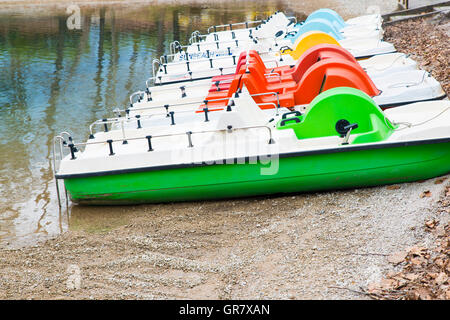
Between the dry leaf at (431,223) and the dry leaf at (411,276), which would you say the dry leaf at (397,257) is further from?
the dry leaf at (431,223)

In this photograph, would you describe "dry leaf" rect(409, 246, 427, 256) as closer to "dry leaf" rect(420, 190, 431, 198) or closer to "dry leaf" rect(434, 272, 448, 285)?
"dry leaf" rect(434, 272, 448, 285)

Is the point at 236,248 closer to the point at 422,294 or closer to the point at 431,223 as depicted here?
the point at 431,223

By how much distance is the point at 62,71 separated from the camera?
784 inches

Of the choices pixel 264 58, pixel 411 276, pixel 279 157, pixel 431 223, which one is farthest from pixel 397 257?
pixel 264 58

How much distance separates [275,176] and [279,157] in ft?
1.09

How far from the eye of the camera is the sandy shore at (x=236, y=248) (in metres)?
5.83

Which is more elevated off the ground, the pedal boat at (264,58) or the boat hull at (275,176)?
the pedal boat at (264,58)

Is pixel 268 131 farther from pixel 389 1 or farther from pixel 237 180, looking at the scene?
pixel 389 1

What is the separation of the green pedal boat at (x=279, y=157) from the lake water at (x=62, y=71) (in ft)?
2.71

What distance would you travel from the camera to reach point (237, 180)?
8078 millimetres

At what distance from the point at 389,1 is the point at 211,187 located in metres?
26.1

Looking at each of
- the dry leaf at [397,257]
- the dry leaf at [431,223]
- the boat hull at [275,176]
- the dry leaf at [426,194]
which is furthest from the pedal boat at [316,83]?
the dry leaf at [397,257]

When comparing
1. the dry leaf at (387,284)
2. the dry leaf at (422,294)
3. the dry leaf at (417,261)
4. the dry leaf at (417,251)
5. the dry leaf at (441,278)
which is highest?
the dry leaf at (441,278)

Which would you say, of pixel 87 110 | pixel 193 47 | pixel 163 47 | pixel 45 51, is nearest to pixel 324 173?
pixel 87 110
